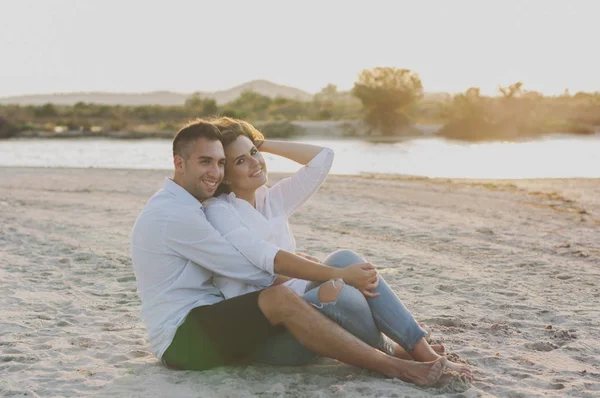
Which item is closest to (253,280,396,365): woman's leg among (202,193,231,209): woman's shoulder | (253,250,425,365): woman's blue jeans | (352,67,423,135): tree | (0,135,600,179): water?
(253,250,425,365): woman's blue jeans

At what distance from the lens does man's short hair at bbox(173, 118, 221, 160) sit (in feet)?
11.6

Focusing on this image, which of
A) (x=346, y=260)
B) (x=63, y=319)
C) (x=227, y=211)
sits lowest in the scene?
(x=63, y=319)

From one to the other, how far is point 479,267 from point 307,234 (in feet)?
7.89

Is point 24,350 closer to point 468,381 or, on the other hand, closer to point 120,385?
point 120,385

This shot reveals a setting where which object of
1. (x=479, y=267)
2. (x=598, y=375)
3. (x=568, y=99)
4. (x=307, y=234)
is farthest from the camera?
(x=568, y=99)

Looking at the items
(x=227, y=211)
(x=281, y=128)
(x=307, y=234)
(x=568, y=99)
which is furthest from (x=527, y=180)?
(x=568, y=99)

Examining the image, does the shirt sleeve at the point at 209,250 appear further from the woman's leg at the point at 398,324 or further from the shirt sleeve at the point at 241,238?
the woman's leg at the point at 398,324

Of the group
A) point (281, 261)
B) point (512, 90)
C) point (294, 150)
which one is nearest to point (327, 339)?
point (281, 261)

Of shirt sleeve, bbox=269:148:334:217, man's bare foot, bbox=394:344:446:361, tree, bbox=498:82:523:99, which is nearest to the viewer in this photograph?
man's bare foot, bbox=394:344:446:361

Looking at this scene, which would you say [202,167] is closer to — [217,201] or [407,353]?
[217,201]

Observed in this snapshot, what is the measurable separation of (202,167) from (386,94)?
3907 cm

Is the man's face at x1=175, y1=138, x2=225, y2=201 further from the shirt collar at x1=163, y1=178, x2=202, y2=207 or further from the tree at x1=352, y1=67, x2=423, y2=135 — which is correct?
the tree at x1=352, y1=67, x2=423, y2=135

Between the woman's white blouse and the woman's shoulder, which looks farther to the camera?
the woman's shoulder

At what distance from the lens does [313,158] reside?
14.7 feet
